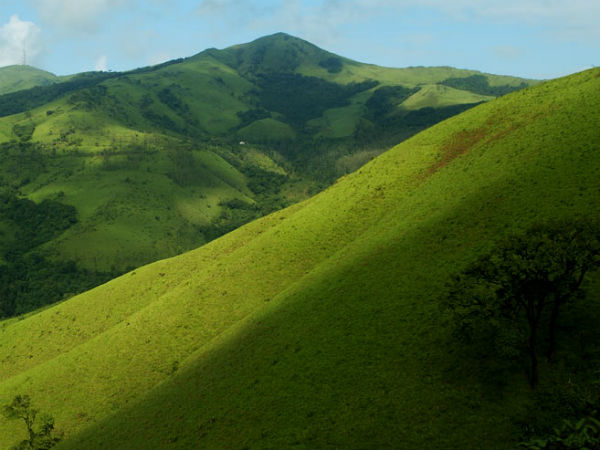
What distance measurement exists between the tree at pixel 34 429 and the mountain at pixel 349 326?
105 inches

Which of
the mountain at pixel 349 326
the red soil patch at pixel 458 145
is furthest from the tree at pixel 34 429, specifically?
the red soil patch at pixel 458 145

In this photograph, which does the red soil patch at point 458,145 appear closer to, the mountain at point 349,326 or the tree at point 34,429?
the mountain at point 349,326

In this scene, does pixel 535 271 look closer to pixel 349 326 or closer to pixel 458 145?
pixel 349 326

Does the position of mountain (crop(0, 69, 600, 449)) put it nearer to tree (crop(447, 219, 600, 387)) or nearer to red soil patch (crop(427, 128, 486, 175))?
red soil patch (crop(427, 128, 486, 175))

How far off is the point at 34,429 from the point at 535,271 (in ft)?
243

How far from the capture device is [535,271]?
31.1m

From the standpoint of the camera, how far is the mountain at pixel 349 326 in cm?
3597

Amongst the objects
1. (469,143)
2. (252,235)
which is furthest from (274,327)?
(469,143)

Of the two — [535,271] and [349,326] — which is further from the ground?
[535,271]

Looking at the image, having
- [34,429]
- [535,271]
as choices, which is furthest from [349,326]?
[34,429]

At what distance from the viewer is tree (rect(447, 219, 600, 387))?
31359 millimetres

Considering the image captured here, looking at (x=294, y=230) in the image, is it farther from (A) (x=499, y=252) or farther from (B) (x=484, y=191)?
(A) (x=499, y=252)

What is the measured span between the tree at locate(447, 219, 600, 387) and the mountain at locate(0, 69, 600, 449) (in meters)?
3.83

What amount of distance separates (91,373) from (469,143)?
82683 millimetres
